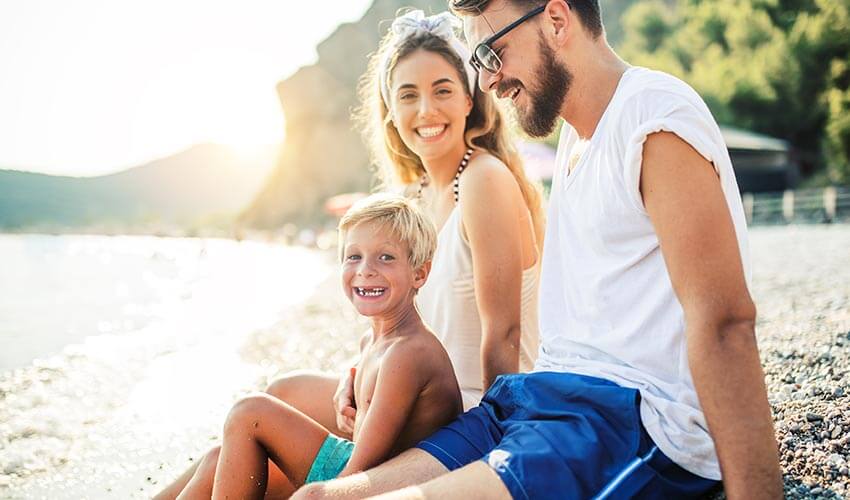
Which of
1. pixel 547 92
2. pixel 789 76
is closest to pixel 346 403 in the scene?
pixel 547 92

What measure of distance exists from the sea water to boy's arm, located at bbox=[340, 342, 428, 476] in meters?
2.42

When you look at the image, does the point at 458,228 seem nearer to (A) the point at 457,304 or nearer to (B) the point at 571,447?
(A) the point at 457,304

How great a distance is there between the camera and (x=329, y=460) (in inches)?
92.1

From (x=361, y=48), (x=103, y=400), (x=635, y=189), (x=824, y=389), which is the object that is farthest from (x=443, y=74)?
(x=361, y=48)

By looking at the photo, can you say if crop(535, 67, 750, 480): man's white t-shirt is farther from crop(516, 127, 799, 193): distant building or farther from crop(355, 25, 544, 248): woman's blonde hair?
crop(516, 127, 799, 193): distant building

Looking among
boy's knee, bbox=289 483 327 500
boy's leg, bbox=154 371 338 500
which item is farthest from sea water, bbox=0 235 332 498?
boy's knee, bbox=289 483 327 500

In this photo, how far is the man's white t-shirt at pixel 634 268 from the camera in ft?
6.01

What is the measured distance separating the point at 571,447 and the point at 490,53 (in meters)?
1.37

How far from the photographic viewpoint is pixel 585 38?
2.26 meters

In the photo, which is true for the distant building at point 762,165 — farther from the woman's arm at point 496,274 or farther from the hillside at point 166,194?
the hillside at point 166,194

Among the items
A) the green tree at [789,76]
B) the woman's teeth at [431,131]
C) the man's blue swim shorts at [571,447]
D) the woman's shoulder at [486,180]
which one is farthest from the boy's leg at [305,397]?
the green tree at [789,76]

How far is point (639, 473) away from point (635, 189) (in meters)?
0.77

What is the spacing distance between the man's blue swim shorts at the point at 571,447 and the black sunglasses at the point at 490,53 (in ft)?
3.62

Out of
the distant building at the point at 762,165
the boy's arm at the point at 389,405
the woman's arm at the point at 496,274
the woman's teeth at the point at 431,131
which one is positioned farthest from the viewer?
the distant building at the point at 762,165
